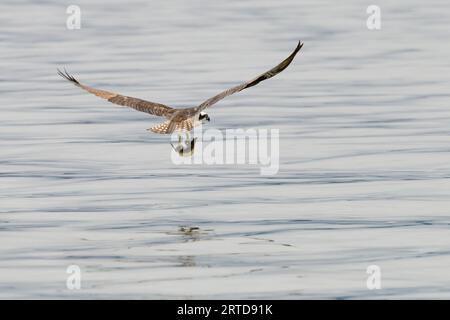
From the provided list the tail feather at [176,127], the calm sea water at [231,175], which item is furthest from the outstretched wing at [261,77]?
the calm sea water at [231,175]

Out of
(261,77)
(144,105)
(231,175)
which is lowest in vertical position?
(231,175)

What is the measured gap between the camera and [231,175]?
16.2 metres

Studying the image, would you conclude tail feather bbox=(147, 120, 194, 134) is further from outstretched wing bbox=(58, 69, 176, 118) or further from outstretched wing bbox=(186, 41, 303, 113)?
outstretched wing bbox=(186, 41, 303, 113)

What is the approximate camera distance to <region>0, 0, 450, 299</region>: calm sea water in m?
12.2

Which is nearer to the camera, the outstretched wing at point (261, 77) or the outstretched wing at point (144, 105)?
the outstretched wing at point (261, 77)

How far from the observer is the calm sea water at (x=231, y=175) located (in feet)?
39.9

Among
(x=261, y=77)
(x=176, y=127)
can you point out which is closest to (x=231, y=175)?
(x=176, y=127)

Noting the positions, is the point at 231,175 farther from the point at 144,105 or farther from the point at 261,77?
the point at 261,77

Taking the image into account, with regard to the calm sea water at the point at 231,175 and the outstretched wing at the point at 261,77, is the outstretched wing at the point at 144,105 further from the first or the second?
the outstretched wing at the point at 261,77

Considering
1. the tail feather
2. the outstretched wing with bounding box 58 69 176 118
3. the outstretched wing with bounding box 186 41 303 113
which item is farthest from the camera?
the outstretched wing with bounding box 58 69 176 118

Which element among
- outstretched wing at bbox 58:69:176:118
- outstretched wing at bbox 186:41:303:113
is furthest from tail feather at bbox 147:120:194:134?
outstretched wing at bbox 186:41:303:113

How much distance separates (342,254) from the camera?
12680 mm
